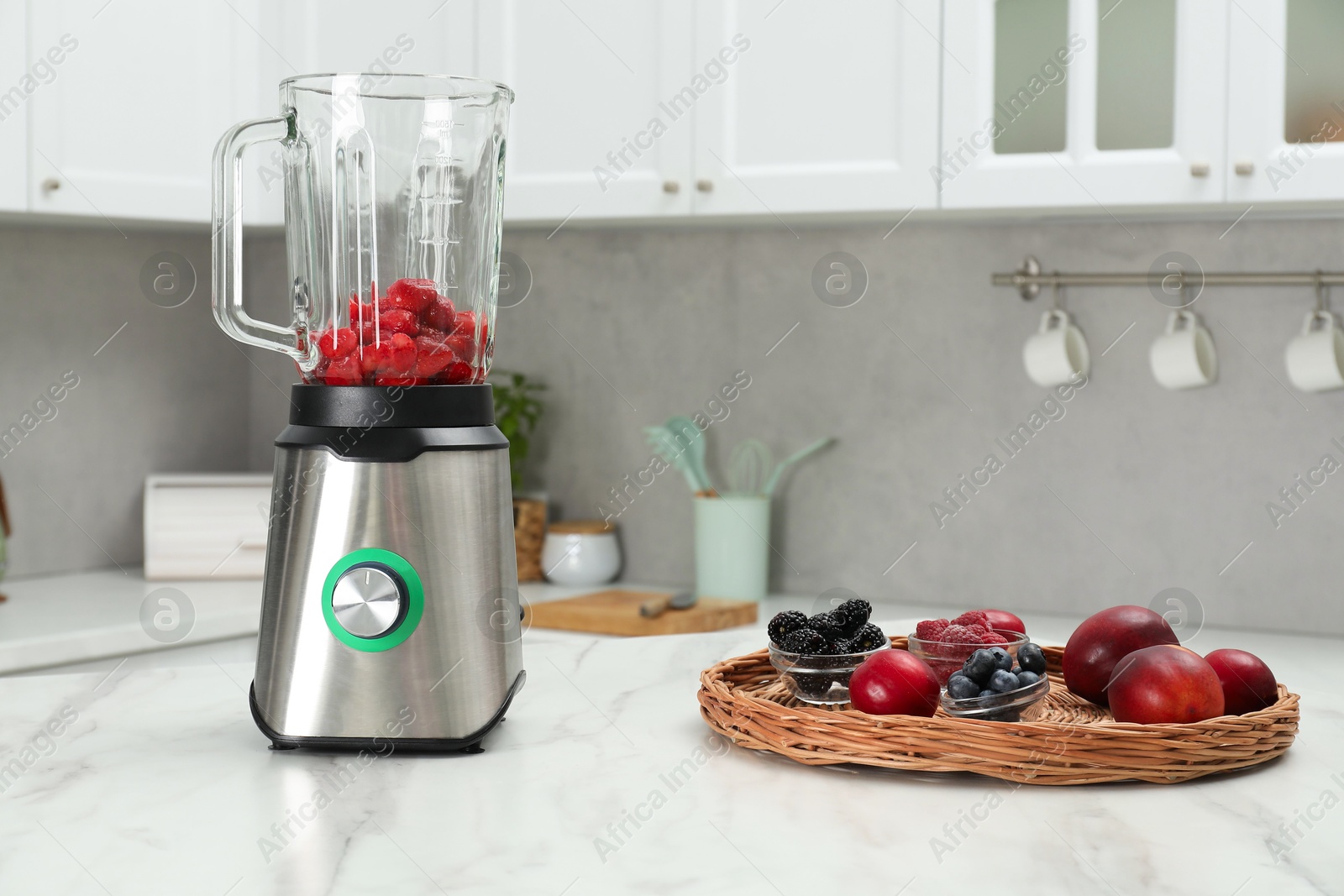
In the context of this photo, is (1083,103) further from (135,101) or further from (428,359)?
(135,101)

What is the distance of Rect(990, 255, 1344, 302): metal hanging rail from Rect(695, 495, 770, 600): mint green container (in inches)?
22.6

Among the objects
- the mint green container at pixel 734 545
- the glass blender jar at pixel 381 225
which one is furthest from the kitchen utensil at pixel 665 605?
the glass blender jar at pixel 381 225

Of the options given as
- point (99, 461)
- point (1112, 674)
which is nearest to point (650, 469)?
point (99, 461)

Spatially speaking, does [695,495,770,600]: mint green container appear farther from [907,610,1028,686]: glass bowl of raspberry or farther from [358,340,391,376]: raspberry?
[358,340,391,376]: raspberry

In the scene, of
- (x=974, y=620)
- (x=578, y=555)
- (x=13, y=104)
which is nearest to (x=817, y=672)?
(x=974, y=620)

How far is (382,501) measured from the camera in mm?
861

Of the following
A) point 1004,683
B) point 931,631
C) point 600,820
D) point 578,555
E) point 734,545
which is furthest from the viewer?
point 578,555

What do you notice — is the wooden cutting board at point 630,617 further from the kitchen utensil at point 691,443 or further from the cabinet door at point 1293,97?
the cabinet door at point 1293,97

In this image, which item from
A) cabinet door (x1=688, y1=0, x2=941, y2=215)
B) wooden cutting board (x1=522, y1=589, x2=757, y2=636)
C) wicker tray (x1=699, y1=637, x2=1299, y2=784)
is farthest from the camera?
wooden cutting board (x1=522, y1=589, x2=757, y2=636)

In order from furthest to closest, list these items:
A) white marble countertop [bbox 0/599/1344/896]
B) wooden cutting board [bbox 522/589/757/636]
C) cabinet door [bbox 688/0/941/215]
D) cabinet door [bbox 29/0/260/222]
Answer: wooden cutting board [bbox 522/589/757/636] → cabinet door [bbox 29/0/260/222] → cabinet door [bbox 688/0/941/215] → white marble countertop [bbox 0/599/1344/896]

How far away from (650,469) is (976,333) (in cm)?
67

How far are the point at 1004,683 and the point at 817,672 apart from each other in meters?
0.16

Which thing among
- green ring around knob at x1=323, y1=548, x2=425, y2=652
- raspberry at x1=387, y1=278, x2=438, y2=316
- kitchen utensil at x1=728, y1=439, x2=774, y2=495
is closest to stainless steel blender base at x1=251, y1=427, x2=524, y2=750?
green ring around knob at x1=323, y1=548, x2=425, y2=652

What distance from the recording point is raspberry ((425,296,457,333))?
0.92 m
